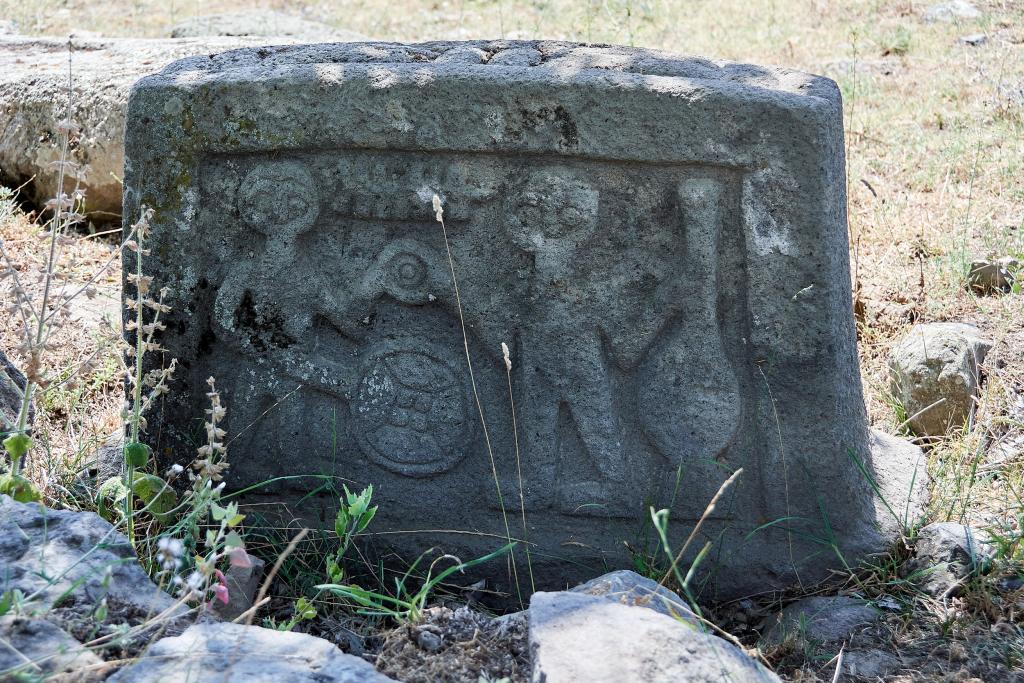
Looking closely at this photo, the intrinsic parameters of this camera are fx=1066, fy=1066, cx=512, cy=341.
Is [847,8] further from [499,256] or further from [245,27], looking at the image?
[499,256]

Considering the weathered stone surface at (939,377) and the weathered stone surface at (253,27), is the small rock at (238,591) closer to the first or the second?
the weathered stone surface at (939,377)

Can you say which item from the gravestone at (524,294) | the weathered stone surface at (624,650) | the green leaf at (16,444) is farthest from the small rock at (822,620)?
the green leaf at (16,444)

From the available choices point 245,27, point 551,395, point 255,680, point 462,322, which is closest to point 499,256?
point 462,322

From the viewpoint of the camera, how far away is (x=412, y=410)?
262cm

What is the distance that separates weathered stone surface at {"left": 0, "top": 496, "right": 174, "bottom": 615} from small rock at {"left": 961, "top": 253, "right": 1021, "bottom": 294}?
9.85ft

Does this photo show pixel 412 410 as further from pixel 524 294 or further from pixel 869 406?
pixel 869 406

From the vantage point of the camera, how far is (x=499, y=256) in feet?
8.21

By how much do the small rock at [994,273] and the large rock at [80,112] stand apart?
3.25 metres

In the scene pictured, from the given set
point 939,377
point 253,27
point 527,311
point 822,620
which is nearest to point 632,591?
point 822,620

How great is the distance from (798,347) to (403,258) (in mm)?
944

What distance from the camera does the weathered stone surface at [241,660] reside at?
1.59 m

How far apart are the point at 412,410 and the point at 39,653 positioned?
45.4 inches

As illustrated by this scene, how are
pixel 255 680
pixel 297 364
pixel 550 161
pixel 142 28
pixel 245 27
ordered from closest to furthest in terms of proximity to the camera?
pixel 255 680 → pixel 550 161 → pixel 297 364 → pixel 245 27 → pixel 142 28

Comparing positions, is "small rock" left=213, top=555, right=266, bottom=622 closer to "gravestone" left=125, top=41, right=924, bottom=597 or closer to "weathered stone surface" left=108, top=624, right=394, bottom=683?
"gravestone" left=125, top=41, right=924, bottom=597
